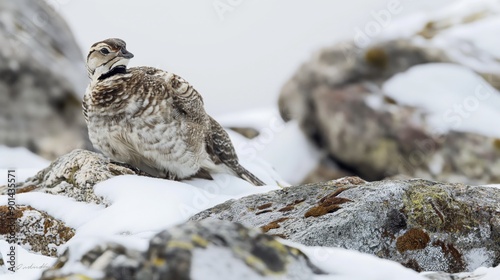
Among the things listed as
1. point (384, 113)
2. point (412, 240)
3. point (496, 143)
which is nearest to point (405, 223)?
point (412, 240)

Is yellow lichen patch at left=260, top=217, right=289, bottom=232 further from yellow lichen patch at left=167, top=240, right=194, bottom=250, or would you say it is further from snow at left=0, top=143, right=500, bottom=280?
yellow lichen patch at left=167, top=240, right=194, bottom=250

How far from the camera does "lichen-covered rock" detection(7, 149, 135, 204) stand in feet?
30.6

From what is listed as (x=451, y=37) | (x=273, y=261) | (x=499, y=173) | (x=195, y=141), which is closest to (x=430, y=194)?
(x=273, y=261)

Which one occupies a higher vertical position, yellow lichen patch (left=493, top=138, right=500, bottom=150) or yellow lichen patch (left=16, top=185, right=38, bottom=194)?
yellow lichen patch (left=16, top=185, right=38, bottom=194)

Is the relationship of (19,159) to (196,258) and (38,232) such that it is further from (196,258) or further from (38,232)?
(196,258)

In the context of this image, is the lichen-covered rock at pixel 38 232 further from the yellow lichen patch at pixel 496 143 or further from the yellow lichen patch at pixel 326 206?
the yellow lichen patch at pixel 496 143

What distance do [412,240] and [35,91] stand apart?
14795mm

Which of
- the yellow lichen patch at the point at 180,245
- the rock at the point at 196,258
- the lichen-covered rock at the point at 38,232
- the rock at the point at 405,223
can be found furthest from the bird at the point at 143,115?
the yellow lichen patch at the point at 180,245

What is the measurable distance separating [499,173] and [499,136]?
1108 millimetres

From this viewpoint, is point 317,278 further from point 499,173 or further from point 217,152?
point 499,173

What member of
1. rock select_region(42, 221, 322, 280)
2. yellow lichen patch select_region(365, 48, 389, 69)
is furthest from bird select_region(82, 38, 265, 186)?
yellow lichen patch select_region(365, 48, 389, 69)

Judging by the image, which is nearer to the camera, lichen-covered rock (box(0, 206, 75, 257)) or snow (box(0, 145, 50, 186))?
lichen-covered rock (box(0, 206, 75, 257))

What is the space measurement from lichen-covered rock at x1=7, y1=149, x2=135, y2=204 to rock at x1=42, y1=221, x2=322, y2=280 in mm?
4698

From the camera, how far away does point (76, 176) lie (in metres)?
9.57
